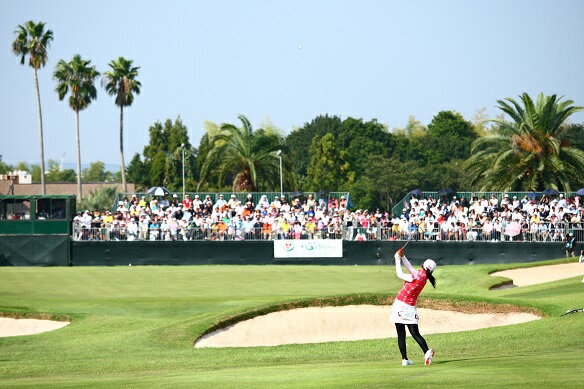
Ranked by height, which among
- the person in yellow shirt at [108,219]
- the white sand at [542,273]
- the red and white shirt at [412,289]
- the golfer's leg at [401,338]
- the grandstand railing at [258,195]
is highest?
the grandstand railing at [258,195]

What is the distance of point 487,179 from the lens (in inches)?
1960

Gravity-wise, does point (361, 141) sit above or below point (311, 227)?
above

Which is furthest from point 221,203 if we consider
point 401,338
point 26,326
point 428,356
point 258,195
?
point 428,356

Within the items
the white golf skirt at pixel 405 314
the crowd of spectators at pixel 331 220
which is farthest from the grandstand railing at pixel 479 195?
the white golf skirt at pixel 405 314

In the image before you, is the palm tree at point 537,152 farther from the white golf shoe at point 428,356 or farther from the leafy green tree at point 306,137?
the leafy green tree at point 306,137

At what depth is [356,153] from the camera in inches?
4323

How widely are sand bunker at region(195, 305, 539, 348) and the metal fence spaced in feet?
60.4

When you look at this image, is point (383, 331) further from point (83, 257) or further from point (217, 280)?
point (83, 257)

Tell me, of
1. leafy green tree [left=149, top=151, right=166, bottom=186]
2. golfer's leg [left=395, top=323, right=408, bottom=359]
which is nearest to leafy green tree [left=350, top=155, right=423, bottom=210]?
leafy green tree [left=149, top=151, right=166, bottom=186]

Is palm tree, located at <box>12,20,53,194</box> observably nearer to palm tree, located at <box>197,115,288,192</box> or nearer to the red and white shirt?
palm tree, located at <box>197,115,288,192</box>

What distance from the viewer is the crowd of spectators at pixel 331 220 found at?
38.9 m

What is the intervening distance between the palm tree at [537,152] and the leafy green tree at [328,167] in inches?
2033

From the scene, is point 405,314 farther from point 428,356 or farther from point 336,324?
point 336,324

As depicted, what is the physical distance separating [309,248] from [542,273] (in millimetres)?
12064
